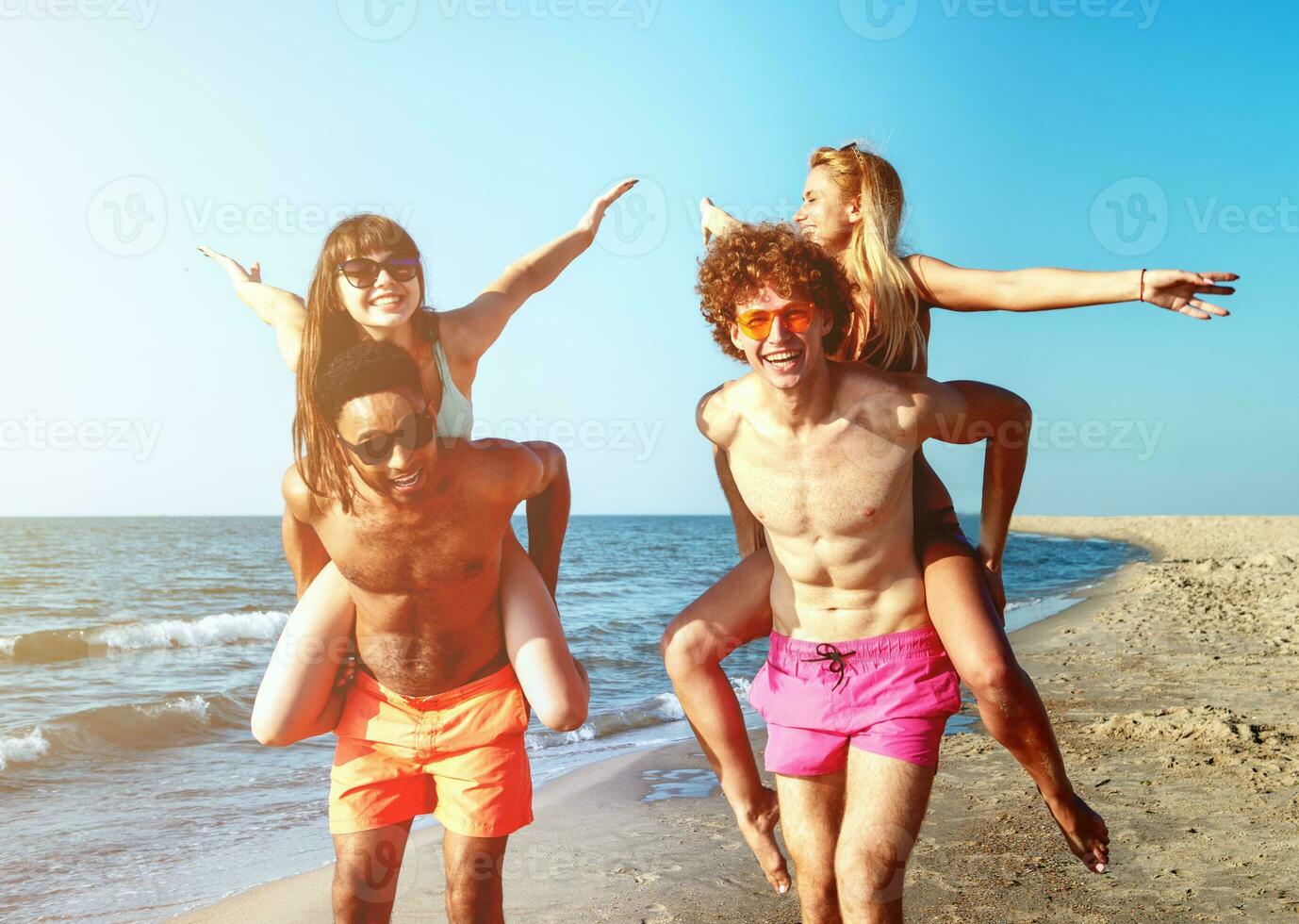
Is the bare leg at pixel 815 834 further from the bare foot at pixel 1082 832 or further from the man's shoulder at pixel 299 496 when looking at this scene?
the man's shoulder at pixel 299 496

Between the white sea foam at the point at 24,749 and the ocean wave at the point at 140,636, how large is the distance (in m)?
6.79

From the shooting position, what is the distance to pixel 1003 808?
299 inches

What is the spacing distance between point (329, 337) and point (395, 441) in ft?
1.60

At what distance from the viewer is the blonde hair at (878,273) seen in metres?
4.00

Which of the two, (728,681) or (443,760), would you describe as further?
(728,681)

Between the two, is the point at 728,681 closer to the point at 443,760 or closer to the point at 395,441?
the point at 443,760

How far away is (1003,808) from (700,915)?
282 centimetres

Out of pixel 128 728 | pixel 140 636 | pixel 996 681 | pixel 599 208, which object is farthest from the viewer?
pixel 140 636

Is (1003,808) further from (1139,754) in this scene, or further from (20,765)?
(20,765)

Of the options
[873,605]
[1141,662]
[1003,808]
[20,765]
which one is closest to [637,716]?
[1003,808]

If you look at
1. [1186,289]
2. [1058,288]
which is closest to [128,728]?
[1058,288]

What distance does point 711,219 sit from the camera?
182 inches

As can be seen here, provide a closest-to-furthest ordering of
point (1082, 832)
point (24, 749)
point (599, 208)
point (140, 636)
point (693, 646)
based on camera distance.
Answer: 1. point (1082, 832)
2. point (693, 646)
3. point (599, 208)
4. point (24, 749)
5. point (140, 636)

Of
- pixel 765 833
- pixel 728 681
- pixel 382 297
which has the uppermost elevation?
pixel 382 297
